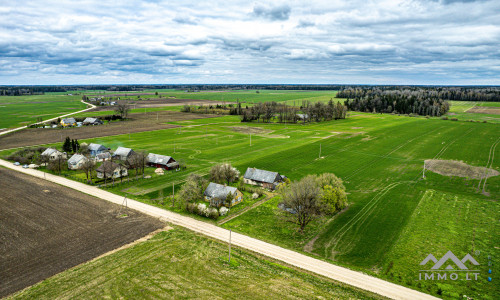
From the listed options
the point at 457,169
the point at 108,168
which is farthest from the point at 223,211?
the point at 457,169

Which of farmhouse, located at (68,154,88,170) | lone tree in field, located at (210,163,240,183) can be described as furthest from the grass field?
farmhouse, located at (68,154,88,170)

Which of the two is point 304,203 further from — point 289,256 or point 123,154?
point 123,154

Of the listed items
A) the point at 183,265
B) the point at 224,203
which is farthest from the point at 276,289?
the point at 224,203

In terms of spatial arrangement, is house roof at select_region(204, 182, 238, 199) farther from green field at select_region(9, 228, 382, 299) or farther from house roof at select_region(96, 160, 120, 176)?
house roof at select_region(96, 160, 120, 176)

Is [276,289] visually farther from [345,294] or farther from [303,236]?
[303,236]

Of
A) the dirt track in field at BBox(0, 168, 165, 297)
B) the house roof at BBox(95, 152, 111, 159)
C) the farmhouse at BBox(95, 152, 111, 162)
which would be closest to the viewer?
the dirt track in field at BBox(0, 168, 165, 297)

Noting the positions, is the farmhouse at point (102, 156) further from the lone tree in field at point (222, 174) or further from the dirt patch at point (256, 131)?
the dirt patch at point (256, 131)

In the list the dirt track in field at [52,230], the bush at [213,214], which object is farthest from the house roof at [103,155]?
the bush at [213,214]
